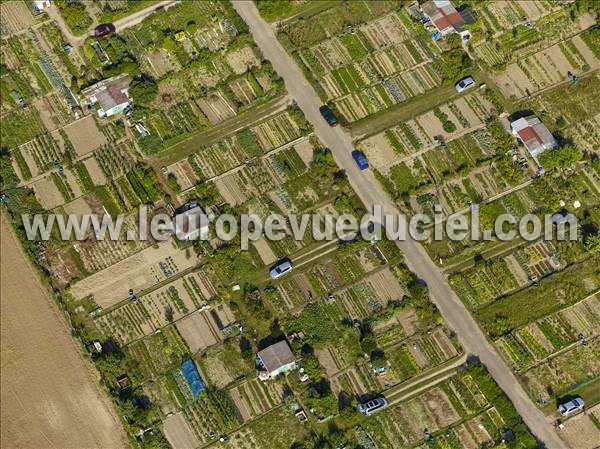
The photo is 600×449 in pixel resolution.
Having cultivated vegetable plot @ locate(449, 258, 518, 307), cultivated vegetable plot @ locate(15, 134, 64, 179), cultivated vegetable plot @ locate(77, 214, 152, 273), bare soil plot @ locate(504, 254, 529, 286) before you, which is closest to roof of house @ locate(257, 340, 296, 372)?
cultivated vegetable plot @ locate(77, 214, 152, 273)

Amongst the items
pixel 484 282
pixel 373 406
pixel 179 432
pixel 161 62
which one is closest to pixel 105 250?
pixel 179 432

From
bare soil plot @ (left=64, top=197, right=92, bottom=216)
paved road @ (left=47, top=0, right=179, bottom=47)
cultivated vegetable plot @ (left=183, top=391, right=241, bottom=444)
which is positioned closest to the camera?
cultivated vegetable plot @ (left=183, top=391, right=241, bottom=444)

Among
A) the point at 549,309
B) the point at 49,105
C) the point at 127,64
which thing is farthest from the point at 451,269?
the point at 49,105

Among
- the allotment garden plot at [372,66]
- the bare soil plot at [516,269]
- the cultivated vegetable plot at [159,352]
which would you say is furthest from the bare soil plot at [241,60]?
the bare soil plot at [516,269]

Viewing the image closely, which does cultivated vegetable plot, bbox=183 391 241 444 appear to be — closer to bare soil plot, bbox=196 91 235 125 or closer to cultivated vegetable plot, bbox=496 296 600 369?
cultivated vegetable plot, bbox=496 296 600 369

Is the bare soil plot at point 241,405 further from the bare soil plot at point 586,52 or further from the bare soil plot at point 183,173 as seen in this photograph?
the bare soil plot at point 586,52

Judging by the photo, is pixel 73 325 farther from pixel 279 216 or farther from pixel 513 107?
pixel 513 107

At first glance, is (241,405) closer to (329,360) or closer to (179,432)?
(179,432)
